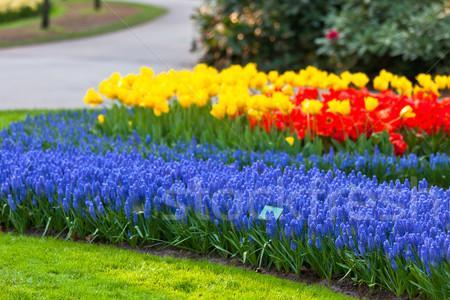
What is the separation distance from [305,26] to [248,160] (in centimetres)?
777

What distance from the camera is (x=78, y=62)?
15609 millimetres

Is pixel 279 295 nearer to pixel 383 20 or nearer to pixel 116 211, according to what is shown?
pixel 116 211

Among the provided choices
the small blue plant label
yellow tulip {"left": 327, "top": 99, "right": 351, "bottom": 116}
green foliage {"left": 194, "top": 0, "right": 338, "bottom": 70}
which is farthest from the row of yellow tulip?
green foliage {"left": 194, "top": 0, "right": 338, "bottom": 70}

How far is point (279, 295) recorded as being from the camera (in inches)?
170

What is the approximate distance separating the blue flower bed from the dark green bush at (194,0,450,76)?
627 cm

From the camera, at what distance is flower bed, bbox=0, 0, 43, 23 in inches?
963

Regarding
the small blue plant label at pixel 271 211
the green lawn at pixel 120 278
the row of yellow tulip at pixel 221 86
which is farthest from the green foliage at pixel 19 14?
the small blue plant label at pixel 271 211

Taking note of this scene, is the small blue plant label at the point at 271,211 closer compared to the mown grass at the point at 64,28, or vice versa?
the small blue plant label at the point at 271,211

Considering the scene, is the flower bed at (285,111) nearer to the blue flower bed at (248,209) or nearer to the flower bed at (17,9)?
the blue flower bed at (248,209)

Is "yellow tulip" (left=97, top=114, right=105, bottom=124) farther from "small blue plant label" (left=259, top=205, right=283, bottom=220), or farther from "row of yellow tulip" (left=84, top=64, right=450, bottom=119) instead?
"small blue plant label" (left=259, top=205, right=283, bottom=220)

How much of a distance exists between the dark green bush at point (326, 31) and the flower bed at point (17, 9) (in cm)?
1138

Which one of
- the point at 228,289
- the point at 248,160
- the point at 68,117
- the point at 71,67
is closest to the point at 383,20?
the point at 71,67

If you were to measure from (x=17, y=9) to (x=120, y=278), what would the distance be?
21505mm

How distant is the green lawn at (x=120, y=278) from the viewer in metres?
4.32
